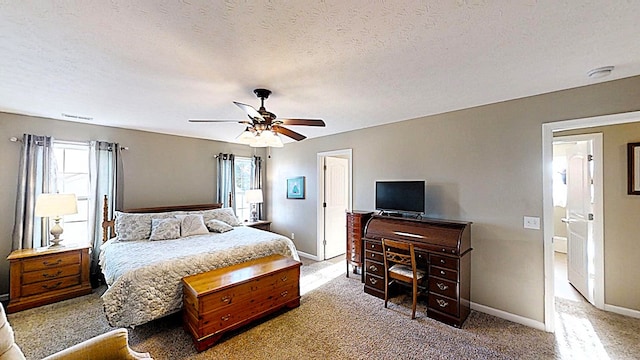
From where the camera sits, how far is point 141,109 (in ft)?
10.4

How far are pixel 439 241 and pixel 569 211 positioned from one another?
257 centimetres

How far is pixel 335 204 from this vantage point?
5.32 metres

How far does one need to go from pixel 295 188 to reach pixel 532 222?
12.6ft

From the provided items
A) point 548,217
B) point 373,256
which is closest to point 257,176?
point 373,256

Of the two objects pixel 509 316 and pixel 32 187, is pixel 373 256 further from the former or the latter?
pixel 32 187

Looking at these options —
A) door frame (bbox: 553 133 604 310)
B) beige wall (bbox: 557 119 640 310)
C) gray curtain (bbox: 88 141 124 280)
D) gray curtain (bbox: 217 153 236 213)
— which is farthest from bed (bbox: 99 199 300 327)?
beige wall (bbox: 557 119 640 310)

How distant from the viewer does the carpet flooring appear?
2.27 meters

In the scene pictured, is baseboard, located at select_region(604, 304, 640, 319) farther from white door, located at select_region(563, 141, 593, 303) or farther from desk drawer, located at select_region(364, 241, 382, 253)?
desk drawer, located at select_region(364, 241, 382, 253)

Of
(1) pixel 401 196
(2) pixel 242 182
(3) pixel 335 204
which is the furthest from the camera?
(2) pixel 242 182

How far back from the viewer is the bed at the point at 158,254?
7.69 ft

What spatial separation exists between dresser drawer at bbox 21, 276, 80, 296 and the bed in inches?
14.6

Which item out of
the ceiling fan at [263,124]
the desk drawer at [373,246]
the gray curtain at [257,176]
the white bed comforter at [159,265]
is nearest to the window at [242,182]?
the gray curtain at [257,176]

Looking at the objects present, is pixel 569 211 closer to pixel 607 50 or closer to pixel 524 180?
pixel 524 180

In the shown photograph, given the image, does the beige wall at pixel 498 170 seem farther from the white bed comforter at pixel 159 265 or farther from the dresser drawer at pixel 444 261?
the white bed comforter at pixel 159 265
